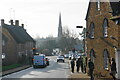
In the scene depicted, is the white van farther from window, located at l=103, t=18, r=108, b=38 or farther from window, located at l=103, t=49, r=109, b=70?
window, located at l=103, t=18, r=108, b=38

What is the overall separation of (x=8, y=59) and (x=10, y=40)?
4.48 metres

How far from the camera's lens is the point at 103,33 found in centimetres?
2509

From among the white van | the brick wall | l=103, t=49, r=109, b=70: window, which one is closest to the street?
l=103, t=49, r=109, b=70: window

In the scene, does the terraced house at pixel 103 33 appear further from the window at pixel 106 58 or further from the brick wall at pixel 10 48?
the brick wall at pixel 10 48

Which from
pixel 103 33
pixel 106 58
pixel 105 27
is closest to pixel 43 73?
pixel 106 58

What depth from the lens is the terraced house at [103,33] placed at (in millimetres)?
22406

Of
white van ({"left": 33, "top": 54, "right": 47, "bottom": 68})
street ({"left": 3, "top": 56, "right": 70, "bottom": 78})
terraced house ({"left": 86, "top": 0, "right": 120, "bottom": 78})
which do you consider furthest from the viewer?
white van ({"left": 33, "top": 54, "right": 47, "bottom": 68})

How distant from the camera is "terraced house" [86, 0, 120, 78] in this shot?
882 inches

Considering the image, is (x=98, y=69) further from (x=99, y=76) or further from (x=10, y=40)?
(x=10, y=40)

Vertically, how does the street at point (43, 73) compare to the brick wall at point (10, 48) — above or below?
below

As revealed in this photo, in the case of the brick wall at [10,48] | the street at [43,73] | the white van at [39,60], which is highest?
the brick wall at [10,48]

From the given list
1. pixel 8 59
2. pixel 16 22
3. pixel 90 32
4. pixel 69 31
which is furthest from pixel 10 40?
pixel 69 31

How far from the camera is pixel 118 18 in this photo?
21.3m

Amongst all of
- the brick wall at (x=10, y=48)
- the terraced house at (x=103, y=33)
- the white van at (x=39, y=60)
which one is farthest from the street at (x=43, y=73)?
the brick wall at (x=10, y=48)
